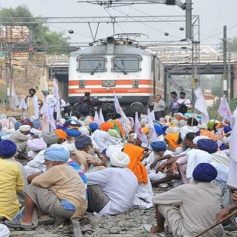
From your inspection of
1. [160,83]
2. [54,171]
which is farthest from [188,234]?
[160,83]

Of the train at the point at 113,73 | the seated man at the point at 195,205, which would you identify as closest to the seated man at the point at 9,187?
the seated man at the point at 195,205

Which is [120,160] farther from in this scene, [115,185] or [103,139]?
[103,139]

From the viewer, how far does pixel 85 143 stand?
9836mm

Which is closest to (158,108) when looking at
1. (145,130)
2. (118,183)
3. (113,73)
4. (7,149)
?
(113,73)

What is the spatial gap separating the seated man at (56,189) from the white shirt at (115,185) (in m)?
0.79

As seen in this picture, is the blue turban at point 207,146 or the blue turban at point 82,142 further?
the blue turban at point 82,142

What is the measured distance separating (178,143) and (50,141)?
7.59ft

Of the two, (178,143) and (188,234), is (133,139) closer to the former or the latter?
(178,143)

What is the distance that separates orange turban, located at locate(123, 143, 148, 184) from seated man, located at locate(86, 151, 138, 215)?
429mm

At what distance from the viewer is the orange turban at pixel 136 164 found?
30.2 ft

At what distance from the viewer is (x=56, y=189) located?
25.4 feet

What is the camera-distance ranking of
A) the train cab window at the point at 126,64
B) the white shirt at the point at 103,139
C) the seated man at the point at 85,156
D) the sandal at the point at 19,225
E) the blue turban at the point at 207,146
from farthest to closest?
the train cab window at the point at 126,64, the white shirt at the point at 103,139, the seated man at the point at 85,156, the blue turban at the point at 207,146, the sandal at the point at 19,225

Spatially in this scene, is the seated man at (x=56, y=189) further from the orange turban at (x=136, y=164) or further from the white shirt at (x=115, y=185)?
the orange turban at (x=136, y=164)

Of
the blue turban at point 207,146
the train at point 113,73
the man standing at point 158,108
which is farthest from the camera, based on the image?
the train at point 113,73
